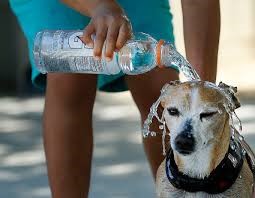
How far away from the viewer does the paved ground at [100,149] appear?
4426mm

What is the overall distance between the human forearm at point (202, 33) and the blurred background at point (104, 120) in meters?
1.73

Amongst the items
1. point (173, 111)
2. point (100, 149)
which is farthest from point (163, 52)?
point (100, 149)

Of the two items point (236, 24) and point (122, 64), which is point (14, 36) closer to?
point (236, 24)

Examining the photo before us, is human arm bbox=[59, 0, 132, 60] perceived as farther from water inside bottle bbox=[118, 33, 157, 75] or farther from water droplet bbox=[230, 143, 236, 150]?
water droplet bbox=[230, 143, 236, 150]

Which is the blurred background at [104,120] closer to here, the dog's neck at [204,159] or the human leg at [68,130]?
the human leg at [68,130]

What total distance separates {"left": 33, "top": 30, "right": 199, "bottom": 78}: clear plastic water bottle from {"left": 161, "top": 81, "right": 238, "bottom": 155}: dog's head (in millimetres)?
134

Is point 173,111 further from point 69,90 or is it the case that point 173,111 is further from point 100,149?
point 100,149

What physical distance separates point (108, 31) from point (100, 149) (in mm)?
2975

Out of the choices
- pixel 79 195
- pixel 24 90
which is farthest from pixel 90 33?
pixel 24 90

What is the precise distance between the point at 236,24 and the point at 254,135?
2.02 meters

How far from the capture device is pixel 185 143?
214 cm

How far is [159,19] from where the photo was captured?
3.03 metres

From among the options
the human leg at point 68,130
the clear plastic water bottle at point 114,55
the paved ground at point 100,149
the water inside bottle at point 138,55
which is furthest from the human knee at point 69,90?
the paved ground at point 100,149

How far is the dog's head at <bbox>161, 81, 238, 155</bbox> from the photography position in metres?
2.15
